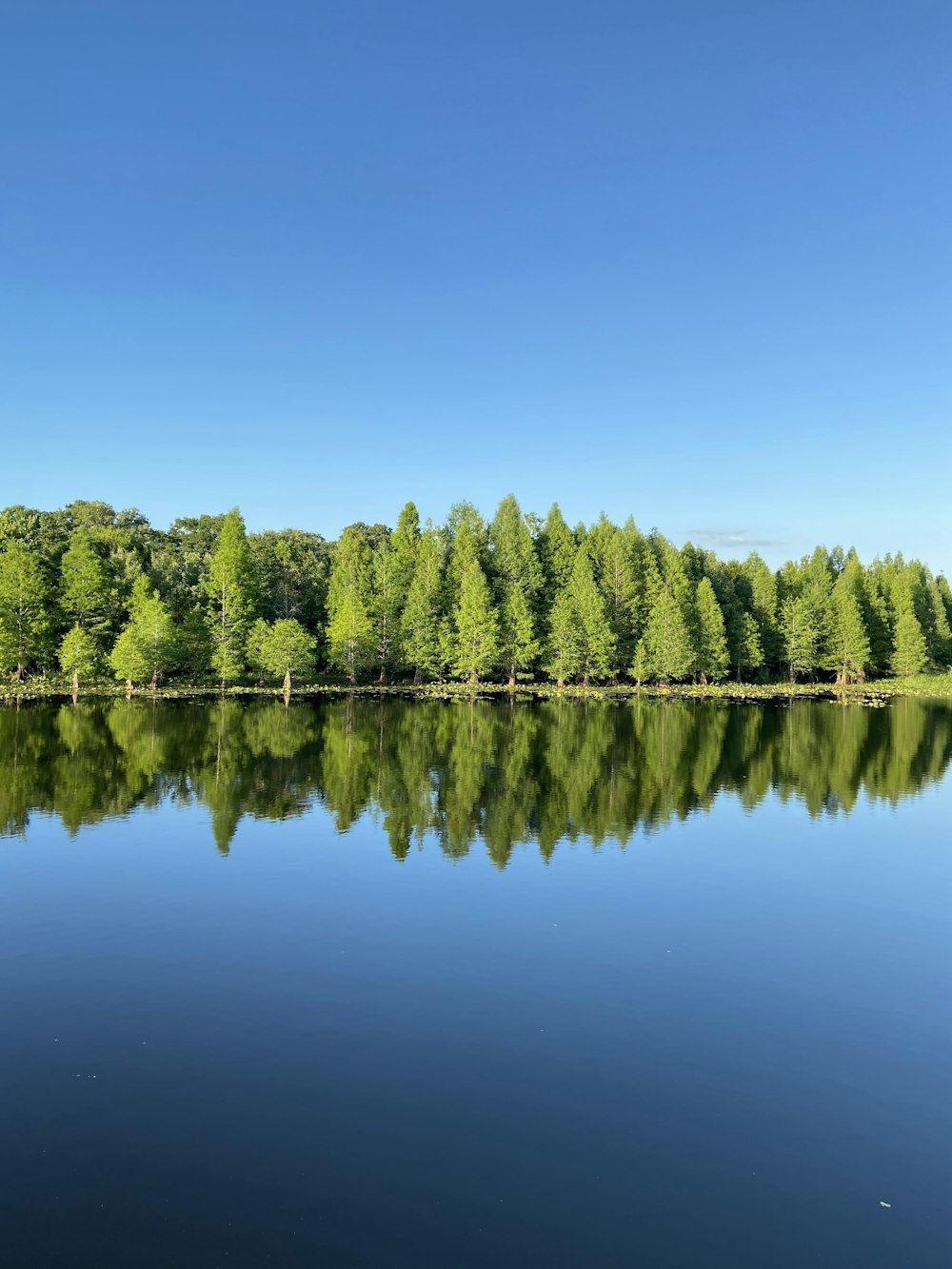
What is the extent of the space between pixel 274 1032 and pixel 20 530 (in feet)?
276

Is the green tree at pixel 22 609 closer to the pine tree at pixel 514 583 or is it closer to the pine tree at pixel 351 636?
the pine tree at pixel 351 636

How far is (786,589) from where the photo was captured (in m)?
116

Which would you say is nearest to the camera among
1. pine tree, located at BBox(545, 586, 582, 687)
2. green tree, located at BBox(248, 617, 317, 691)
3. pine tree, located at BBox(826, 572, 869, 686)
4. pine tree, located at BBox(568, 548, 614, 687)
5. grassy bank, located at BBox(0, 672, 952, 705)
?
grassy bank, located at BBox(0, 672, 952, 705)

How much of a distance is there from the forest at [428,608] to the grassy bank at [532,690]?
1778mm

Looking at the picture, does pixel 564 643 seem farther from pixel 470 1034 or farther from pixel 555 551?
pixel 470 1034

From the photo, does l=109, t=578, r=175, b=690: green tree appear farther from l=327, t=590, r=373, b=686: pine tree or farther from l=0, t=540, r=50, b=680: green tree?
l=327, t=590, r=373, b=686: pine tree

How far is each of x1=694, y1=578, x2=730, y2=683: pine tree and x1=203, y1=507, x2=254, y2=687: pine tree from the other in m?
48.9

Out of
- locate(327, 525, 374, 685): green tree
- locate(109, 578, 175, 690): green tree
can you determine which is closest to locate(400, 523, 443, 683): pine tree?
locate(327, 525, 374, 685): green tree

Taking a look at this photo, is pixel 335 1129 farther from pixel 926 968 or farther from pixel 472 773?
pixel 472 773

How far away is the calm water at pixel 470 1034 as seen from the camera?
9664 millimetres

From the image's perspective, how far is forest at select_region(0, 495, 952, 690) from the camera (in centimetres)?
7669

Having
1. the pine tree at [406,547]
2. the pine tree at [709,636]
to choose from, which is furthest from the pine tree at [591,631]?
the pine tree at [406,547]

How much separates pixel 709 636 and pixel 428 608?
3190cm

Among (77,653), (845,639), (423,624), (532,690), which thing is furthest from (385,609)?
(845,639)
